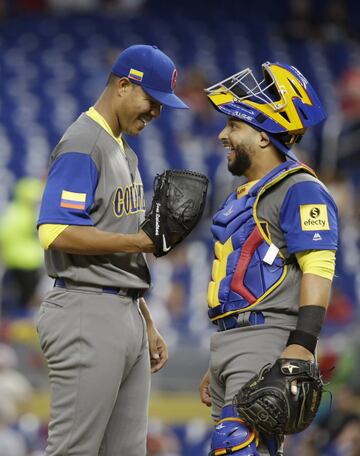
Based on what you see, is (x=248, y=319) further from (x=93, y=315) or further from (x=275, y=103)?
(x=275, y=103)

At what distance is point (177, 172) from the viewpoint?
397 cm

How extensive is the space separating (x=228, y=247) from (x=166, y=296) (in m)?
5.15

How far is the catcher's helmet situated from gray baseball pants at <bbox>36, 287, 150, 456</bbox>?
749mm

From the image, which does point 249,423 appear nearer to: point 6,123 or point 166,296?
point 166,296

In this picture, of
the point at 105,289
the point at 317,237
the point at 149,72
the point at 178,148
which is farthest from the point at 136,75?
the point at 178,148

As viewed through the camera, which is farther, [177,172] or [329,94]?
[329,94]

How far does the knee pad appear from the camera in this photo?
3.66 meters

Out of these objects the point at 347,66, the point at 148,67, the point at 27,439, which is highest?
the point at 347,66

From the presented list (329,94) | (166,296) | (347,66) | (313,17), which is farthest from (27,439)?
(313,17)

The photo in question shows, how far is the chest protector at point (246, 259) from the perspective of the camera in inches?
150

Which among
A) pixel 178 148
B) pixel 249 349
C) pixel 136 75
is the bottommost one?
pixel 249 349

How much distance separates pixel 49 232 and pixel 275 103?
2.84ft

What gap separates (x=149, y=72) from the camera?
3.99 meters

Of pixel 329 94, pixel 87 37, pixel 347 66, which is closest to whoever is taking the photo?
pixel 329 94
